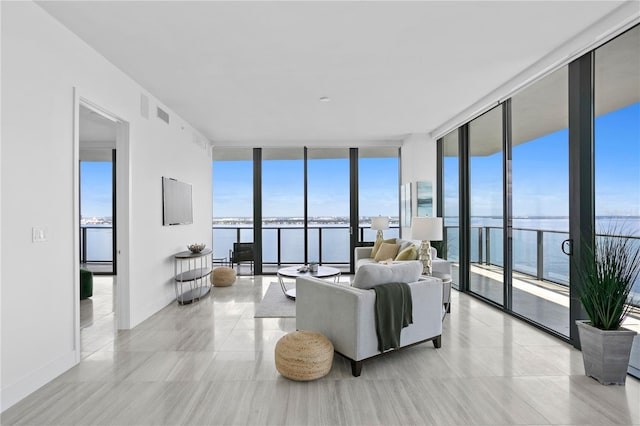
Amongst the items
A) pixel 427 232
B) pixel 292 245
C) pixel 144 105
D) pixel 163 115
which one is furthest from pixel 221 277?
pixel 427 232

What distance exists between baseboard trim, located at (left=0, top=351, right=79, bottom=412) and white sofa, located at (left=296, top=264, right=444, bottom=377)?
197cm

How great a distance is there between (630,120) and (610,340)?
177 cm

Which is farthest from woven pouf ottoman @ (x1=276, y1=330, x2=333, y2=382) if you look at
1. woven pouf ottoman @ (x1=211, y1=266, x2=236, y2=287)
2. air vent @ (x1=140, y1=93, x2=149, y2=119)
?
woven pouf ottoman @ (x1=211, y1=266, x2=236, y2=287)

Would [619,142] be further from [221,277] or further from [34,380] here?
[221,277]

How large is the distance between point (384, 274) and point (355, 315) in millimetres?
465

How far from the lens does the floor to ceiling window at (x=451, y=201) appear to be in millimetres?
5746

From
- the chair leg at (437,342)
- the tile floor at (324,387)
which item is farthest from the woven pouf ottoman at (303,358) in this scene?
the chair leg at (437,342)

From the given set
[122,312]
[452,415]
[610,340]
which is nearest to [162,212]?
[122,312]

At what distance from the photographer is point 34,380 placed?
247cm

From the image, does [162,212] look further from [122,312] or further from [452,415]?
[452,415]

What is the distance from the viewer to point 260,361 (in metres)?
2.98

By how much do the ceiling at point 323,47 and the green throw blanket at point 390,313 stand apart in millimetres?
2203

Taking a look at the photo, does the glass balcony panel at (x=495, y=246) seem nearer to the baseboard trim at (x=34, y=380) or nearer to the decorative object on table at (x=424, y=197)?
the decorative object on table at (x=424, y=197)

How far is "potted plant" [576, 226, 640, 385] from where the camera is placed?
8.25ft
